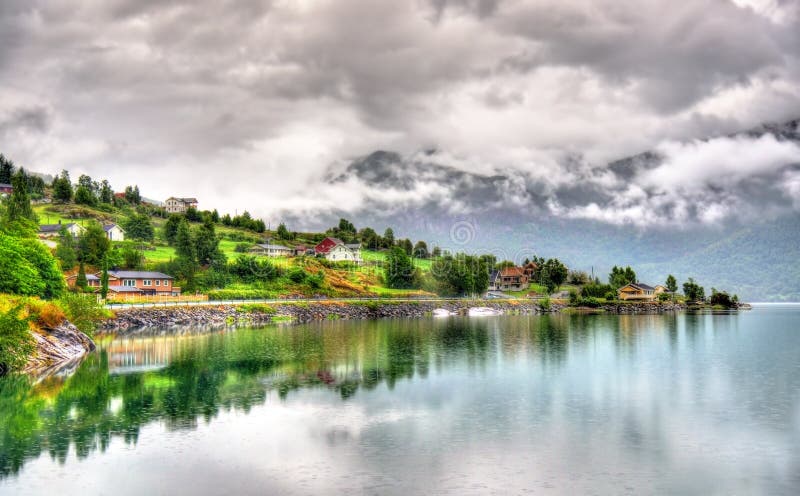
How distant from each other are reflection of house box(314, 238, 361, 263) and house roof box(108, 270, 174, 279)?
204ft

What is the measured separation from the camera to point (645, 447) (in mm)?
29141

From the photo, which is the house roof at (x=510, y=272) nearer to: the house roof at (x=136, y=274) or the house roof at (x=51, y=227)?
the house roof at (x=136, y=274)

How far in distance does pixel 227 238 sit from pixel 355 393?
150658mm

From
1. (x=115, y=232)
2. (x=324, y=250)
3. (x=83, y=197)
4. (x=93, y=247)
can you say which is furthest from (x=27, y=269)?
(x=83, y=197)

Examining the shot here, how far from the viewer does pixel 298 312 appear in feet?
381

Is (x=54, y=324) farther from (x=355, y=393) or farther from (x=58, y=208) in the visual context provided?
(x=58, y=208)

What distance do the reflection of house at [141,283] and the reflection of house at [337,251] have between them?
6158 cm

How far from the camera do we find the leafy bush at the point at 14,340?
1788 inches

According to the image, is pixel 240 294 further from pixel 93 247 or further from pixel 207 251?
pixel 93 247

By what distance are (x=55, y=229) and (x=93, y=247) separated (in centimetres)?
3042

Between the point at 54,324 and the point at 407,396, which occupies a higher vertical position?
the point at 54,324

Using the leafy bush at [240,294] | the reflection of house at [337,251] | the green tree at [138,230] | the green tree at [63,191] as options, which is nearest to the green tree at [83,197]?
the green tree at [63,191]

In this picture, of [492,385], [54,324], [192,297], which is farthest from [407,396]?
[192,297]

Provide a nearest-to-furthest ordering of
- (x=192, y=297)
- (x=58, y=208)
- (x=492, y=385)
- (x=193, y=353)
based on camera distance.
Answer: (x=492, y=385), (x=193, y=353), (x=192, y=297), (x=58, y=208)
